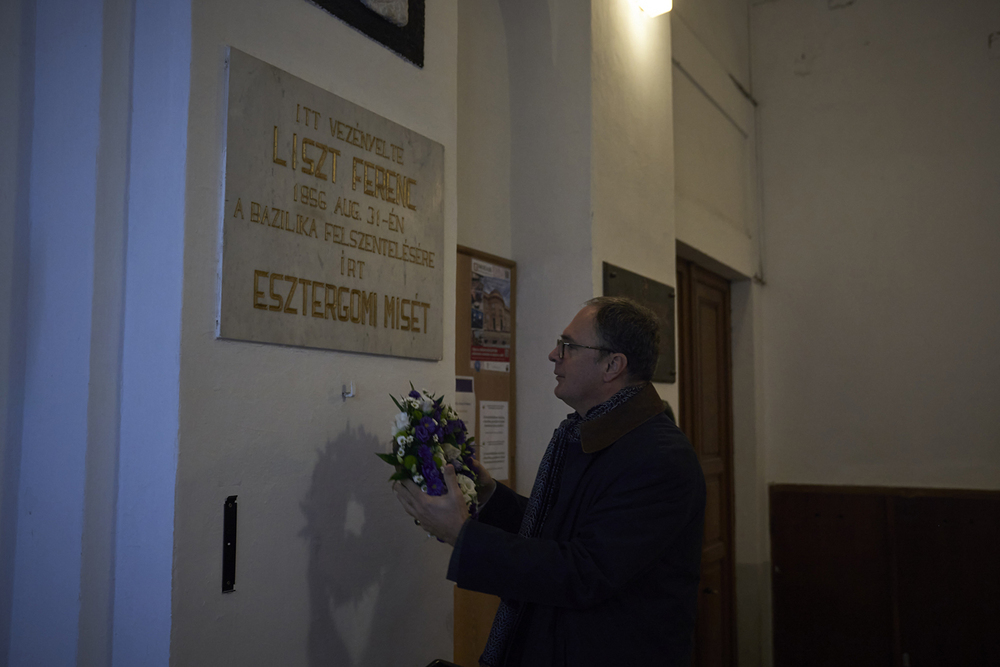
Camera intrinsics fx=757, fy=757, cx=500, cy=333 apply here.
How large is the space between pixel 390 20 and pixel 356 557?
62.6 inches

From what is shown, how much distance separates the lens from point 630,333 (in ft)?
6.84

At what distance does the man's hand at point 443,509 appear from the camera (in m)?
1.83

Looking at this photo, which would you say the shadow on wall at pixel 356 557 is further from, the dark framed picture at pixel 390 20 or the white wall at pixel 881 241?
the white wall at pixel 881 241

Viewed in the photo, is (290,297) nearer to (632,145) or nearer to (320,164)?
(320,164)

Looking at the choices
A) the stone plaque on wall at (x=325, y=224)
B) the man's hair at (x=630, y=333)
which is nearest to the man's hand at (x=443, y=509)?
the stone plaque on wall at (x=325, y=224)

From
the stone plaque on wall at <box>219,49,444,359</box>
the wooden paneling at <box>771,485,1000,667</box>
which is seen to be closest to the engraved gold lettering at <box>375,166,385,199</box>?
the stone plaque on wall at <box>219,49,444,359</box>

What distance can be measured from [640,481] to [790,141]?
14.1ft

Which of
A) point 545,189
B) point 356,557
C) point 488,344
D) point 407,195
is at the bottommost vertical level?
point 356,557

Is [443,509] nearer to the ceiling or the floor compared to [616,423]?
nearer to the floor

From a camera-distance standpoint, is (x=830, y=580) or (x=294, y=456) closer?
(x=294, y=456)

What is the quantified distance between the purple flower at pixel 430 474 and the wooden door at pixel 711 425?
2.77 m

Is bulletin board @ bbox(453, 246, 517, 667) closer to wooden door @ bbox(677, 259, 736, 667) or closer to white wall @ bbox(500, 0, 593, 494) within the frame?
white wall @ bbox(500, 0, 593, 494)

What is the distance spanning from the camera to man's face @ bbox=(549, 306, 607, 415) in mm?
2104

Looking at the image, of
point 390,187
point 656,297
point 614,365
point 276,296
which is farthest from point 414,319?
point 656,297
